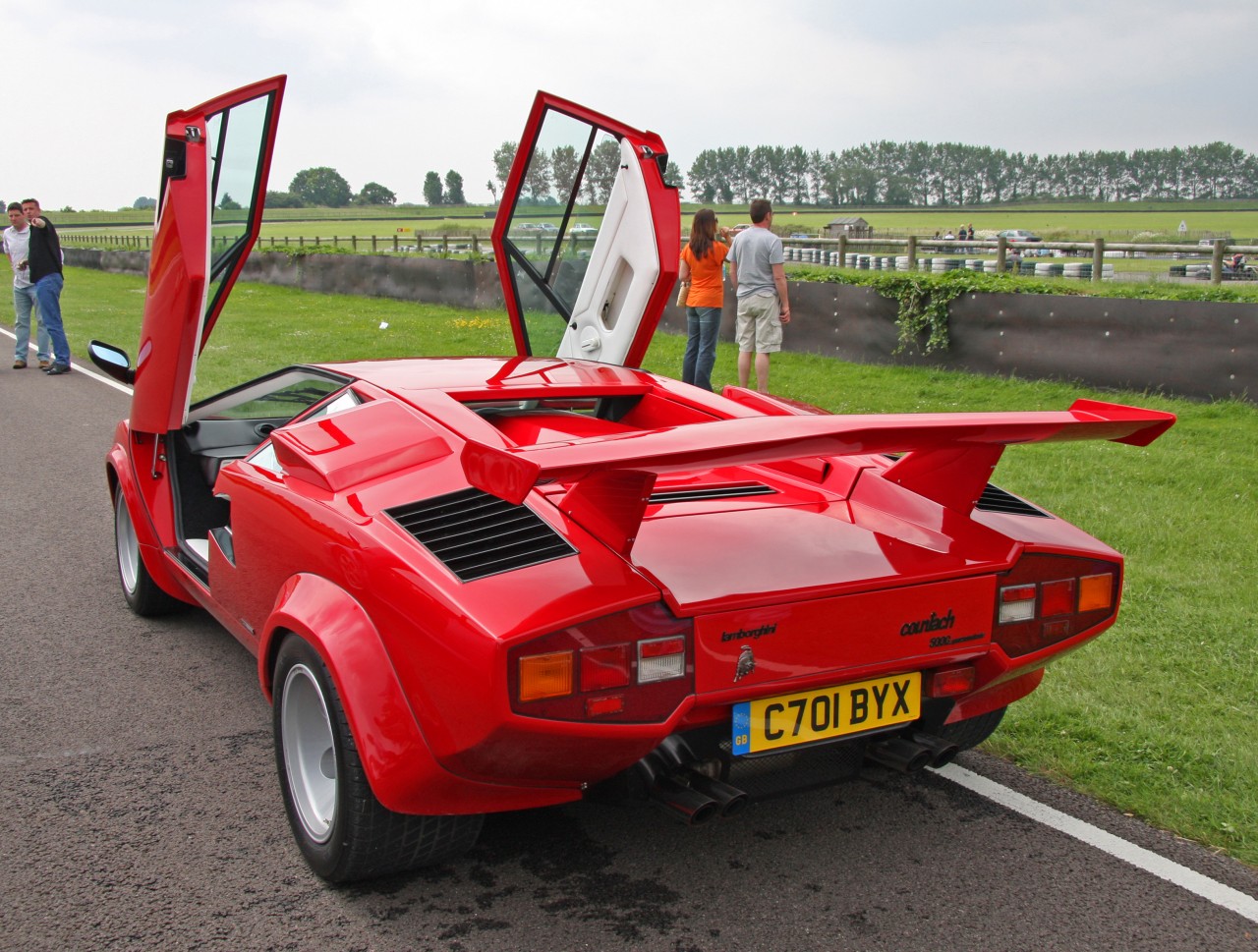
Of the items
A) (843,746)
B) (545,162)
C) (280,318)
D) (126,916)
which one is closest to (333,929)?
(126,916)

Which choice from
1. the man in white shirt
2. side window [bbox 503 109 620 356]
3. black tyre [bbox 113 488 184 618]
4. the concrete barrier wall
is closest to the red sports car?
black tyre [bbox 113 488 184 618]

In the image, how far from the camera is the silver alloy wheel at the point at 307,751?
9.32ft

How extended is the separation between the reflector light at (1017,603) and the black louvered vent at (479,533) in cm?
108

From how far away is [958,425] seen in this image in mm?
2395

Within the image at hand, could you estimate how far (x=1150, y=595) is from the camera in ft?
15.9

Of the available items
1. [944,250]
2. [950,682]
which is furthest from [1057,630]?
[944,250]

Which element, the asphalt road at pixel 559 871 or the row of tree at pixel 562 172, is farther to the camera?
the row of tree at pixel 562 172

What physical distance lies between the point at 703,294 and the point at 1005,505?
700 cm

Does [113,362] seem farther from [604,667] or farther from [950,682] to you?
[950,682]

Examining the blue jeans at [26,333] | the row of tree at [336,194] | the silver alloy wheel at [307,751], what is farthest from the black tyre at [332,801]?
the row of tree at [336,194]

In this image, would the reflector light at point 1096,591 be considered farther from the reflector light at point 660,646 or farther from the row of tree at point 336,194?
the row of tree at point 336,194

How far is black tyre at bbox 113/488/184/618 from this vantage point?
463 centimetres

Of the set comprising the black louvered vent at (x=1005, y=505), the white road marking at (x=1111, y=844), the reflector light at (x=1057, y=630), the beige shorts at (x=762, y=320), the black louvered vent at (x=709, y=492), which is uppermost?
the beige shorts at (x=762, y=320)

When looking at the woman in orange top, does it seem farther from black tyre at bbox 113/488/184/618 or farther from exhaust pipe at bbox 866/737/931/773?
exhaust pipe at bbox 866/737/931/773
